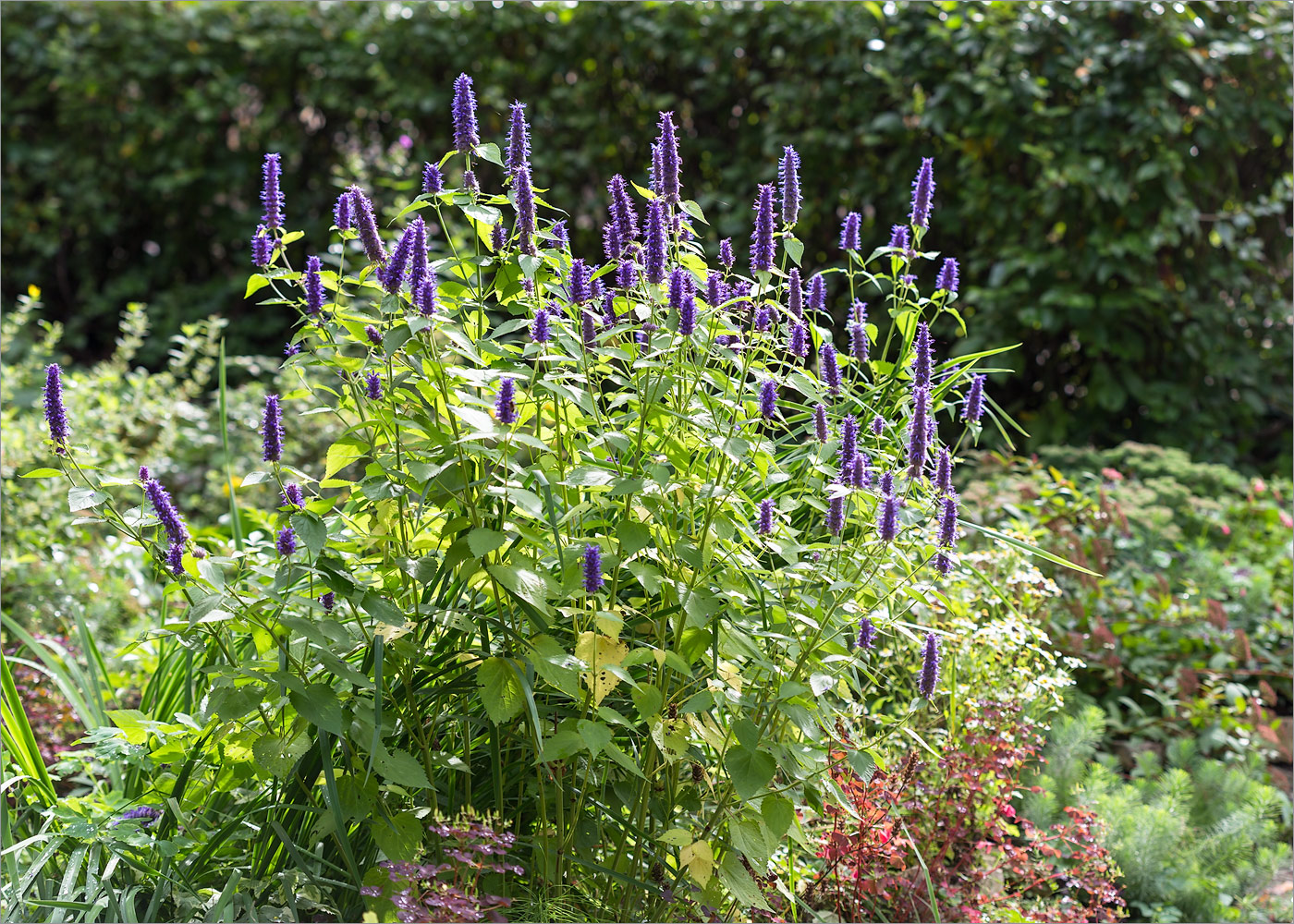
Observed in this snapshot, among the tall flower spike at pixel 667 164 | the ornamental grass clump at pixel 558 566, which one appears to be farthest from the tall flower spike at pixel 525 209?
the tall flower spike at pixel 667 164

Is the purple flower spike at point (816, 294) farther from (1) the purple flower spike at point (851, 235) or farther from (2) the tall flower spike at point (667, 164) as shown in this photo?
(2) the tall flower spike at point (667, 164)

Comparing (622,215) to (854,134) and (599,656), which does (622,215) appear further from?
(854,134)

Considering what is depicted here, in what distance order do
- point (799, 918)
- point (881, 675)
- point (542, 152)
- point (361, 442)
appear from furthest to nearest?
point (542, 152)
point (881, 675)
point (799, 918)
point (361, 442)

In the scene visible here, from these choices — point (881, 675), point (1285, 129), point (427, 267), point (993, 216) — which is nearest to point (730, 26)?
point (993, 216)

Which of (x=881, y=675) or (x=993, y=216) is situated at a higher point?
(x=993, y=216)

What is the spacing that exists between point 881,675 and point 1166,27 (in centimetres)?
386

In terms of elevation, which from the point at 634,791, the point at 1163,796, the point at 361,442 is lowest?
the point at 1163,796

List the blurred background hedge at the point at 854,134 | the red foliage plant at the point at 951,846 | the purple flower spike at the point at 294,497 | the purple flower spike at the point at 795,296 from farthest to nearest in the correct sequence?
the blurred background hedge at the point at 854,134
the red foliage plant at the point at 951,846
the purple flower spike at the point at 795,296
the purple flower spike at the point at 294,497

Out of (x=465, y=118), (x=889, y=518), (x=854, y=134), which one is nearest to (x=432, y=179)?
(x=465, y=118)

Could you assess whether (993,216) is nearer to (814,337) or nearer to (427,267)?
(814,337)

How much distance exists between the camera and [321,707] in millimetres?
1736

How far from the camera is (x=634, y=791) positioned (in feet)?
6.33

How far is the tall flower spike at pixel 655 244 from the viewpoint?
1.83 m

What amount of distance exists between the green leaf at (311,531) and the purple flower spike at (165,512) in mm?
215
